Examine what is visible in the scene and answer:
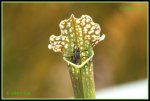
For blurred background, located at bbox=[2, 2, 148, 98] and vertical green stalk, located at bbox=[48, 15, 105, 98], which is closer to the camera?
vertical green stalk, located at bbox=[48, 15, 105, 98]

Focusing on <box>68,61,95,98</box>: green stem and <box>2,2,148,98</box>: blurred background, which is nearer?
<box>68,61,95,98</box>: green stem

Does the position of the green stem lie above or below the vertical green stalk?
below

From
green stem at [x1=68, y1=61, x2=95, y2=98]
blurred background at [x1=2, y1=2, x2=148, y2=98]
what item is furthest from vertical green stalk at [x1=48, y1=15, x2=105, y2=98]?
blurred background at [x1=2, y1=2, x2=148, y2=98]

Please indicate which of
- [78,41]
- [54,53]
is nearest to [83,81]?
[78,41]

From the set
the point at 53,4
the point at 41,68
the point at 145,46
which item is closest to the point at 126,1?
the point at 145,46

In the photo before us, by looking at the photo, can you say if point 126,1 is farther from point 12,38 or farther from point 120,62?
point 12,38

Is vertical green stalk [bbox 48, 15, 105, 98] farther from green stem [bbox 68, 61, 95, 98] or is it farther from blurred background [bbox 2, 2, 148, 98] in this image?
blurred background [bbox 2, 2, 148, 98]

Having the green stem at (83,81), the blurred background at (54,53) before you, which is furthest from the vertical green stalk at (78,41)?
Answer: the blurred background at (54,53)

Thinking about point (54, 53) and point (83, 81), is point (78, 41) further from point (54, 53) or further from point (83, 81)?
point (54, 53)
